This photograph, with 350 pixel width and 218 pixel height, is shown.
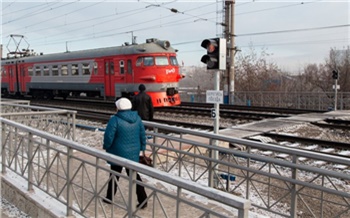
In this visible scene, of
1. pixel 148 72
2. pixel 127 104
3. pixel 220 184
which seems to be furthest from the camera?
pixel 148 72

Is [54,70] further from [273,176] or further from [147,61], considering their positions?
[273,176]

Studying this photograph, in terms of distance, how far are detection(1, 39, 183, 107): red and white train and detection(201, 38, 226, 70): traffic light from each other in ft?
35.1

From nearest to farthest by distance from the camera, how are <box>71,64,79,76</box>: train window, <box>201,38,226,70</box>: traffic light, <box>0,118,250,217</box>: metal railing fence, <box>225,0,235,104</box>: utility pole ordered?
<box>0,118,250,217</box>: metal railing fence → <box>201,38,226,70</box>: traffic light → <box>71,64,79,76</box>: train window → <box>225,0,235,104</box>: utility pole

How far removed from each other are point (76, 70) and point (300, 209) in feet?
60.3

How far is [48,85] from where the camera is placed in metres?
25.1

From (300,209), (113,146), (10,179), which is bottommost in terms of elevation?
(300,209)

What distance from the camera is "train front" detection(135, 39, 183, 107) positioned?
17.9 meters

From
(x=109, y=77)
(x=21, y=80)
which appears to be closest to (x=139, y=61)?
(x=109, y=77)

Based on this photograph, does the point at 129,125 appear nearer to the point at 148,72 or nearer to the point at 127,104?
the point at 127,104

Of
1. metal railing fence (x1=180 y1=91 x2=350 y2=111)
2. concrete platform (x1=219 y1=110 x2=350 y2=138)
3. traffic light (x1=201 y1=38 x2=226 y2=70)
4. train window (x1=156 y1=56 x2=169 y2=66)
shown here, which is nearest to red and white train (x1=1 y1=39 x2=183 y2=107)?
train window (x1=156 y1=56 x2=169 y2=66)

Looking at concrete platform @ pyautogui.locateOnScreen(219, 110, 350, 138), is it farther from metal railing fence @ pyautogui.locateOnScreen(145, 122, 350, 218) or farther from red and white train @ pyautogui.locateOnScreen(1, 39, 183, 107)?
red and white train @ pyautogui.locateOnScreen(1, 39, 183, 107)

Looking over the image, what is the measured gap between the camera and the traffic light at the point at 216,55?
7125 mm

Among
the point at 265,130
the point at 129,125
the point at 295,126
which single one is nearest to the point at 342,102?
the point at 295,126

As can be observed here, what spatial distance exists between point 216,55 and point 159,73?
1111 cm
